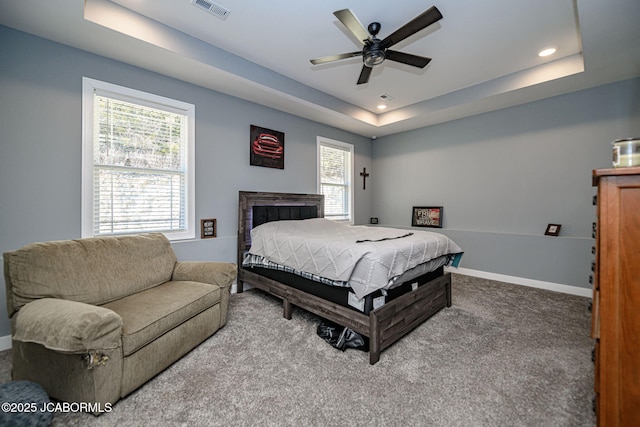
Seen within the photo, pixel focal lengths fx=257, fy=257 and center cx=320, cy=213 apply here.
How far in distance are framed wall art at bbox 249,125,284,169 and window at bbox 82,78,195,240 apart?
82 cm

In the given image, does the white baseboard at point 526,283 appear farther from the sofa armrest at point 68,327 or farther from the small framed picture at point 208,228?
the sofa armrest at point 68,327

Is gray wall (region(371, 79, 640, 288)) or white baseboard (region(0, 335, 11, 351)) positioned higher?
gray wall (region(371, 79, 640, 288))

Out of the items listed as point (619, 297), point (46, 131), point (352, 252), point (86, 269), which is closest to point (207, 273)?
point (86, 269)

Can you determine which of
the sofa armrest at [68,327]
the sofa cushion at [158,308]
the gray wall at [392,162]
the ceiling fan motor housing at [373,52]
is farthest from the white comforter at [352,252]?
the ceiling fan motor housing at [373,52]

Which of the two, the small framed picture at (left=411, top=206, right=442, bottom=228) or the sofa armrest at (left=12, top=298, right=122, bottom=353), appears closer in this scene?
the sofa armrest at (left=12, top=298, right=122, bottom=353)

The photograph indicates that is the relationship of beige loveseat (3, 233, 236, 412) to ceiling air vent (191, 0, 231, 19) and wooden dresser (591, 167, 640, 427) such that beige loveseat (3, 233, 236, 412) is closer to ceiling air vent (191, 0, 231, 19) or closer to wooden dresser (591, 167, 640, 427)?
ceiling air vent (191, 0, 231, 19)

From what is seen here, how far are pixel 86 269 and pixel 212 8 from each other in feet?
7.74

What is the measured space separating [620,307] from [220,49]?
12.0 ft

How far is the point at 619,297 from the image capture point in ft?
3.52

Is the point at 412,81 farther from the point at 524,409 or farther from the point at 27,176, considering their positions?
the point at 27,176

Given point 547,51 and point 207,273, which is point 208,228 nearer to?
point 207,273

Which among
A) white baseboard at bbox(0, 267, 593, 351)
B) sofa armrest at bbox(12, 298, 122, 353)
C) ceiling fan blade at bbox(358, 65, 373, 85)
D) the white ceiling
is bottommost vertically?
white baseboard at bbox(0, 267, 593, 351)

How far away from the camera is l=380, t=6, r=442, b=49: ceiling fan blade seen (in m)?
1.79

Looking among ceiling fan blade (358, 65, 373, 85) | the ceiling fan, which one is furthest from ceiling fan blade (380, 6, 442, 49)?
ceiling fan blade (358, 65, 373, 85)
